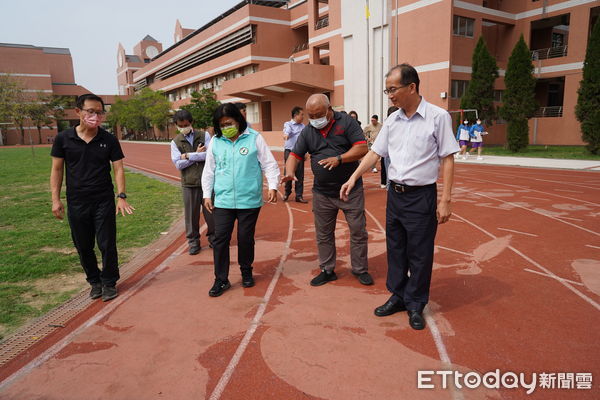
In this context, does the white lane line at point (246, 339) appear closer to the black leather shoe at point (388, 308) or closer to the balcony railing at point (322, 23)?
the black leather shoe at point (388, 308)

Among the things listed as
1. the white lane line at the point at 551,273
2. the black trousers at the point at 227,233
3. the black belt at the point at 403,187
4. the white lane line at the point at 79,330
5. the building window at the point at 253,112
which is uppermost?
the building window at the point at 253,112

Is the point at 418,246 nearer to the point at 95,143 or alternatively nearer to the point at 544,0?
the point at 95,143

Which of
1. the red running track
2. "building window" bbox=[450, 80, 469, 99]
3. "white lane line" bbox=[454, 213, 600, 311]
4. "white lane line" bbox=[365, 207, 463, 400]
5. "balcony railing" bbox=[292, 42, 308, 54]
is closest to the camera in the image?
"white lane line" bbox=[365, 207, 463, 400]

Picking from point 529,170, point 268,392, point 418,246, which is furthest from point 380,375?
point 529,170

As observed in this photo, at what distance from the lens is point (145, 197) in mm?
10141

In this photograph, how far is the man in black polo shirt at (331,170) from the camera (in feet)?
12.6

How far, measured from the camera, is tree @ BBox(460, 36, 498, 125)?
1952 centimetres

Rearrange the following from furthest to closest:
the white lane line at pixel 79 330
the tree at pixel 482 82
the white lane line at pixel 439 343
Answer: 1. the tree at pixel 482 82
2. the white lane line at pixel 79 330
3. the white lane line at pixel 439 343

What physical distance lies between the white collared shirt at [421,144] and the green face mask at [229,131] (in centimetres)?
157

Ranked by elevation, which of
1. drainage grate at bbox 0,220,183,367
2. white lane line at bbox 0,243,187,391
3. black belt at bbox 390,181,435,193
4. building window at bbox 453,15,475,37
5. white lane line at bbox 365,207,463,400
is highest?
building window at bbox 453,15,475,37

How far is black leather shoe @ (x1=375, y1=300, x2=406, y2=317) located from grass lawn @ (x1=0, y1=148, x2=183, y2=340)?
3174mm

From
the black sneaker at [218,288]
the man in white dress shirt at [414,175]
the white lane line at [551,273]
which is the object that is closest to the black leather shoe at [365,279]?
the man in white dress shirt at [414,175]

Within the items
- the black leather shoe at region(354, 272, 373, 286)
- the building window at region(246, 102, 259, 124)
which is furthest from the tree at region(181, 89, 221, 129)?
the black leather shoe at region(354, 272, 373, 286)

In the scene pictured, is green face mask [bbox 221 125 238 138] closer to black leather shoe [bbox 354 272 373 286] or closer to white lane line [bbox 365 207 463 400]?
black leather shoe [bbox 354 272 373 286]
